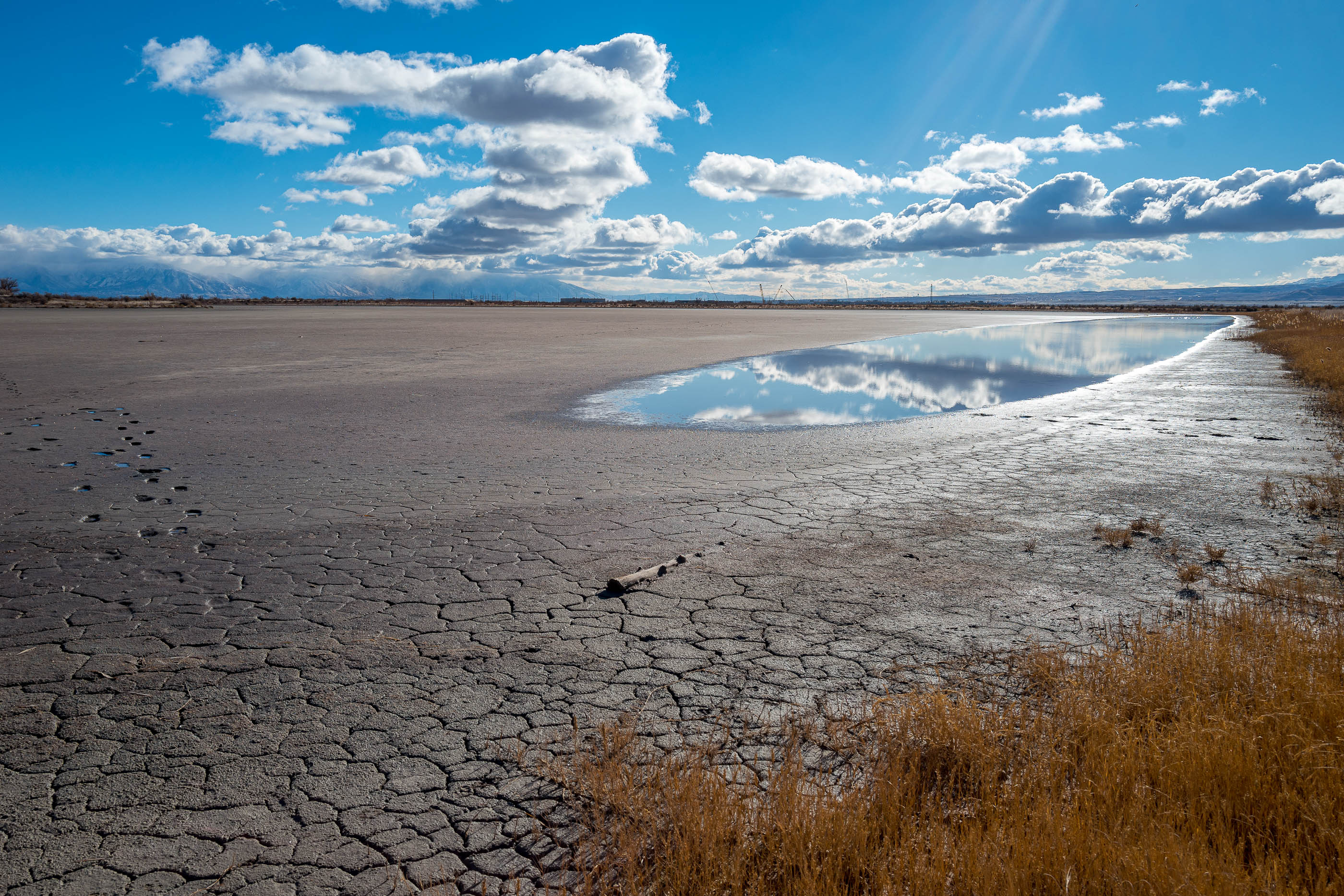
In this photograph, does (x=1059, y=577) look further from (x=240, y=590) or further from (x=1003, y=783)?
(x=240, y=590)

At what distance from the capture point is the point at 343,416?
13.3 metres

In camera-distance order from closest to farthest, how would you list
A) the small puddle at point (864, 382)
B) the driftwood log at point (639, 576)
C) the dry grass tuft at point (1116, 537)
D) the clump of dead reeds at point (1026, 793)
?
the clump of dead reeds at point (1026, 793)
the driftwood log at point (639, 576)
the dry grass tuft at point (1116, 537)
the small puddle at point (864, 382)

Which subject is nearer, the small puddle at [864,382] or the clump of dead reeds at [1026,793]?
the clump of dead reeds at [1026,793]

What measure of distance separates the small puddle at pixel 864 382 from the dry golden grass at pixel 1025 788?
9.15m

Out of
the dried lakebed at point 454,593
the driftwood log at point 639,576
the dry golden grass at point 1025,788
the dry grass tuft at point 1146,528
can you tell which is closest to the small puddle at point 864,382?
the dried lakebed at point 454,593

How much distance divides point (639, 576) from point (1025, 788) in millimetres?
2988

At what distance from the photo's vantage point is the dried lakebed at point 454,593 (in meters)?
3.04

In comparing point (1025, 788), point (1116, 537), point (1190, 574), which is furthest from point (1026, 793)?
point (1116, 537)

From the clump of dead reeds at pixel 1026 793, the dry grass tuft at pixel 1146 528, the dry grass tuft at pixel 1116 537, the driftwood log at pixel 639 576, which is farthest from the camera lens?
the dry grass tuft at pixel 1146 528

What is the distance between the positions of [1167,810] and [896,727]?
1.06 m

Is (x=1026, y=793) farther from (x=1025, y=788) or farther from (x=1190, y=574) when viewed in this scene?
(x=1190, y=574)

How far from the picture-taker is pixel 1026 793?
112 inches

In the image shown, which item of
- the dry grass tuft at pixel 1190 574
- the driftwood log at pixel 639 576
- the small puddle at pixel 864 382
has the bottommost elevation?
the dry grass tuft at pixel 1190 574

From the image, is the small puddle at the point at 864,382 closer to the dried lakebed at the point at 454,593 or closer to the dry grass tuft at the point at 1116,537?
the dried lakebed at the point at 454,593
